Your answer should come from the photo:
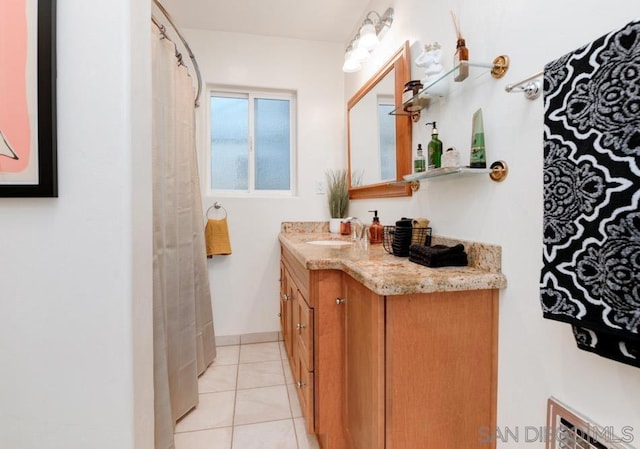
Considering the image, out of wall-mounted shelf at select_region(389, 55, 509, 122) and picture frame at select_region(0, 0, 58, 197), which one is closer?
picture frame at select_region(0, 0, 58, 197)

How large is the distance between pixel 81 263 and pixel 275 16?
7.17 feet

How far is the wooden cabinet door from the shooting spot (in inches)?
35.4

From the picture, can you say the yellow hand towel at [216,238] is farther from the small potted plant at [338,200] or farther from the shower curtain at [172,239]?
the small potted plant at [338,200]

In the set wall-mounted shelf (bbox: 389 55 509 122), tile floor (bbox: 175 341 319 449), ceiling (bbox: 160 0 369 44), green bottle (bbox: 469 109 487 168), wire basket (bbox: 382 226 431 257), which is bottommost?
tile floor (bbox: 175 341 319 449)

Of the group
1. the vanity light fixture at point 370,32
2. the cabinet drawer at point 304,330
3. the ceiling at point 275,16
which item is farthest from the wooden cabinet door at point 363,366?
the ceiling at point 275,16

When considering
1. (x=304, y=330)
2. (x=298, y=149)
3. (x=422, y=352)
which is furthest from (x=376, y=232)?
(x=298, y=149)

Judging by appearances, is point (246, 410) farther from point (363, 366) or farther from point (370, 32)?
point (370, 32)

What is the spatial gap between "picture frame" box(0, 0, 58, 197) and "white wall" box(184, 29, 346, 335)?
1.67 meters

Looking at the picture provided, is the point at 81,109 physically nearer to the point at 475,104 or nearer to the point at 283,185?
the point at 475,104

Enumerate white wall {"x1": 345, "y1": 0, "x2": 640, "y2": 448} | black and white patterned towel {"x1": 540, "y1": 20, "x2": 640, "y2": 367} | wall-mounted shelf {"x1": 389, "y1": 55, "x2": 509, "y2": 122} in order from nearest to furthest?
black and white patterned towel {"x1": 540, "y1": 20, "x2": 640, "y2": 367} → white wall {"x1": 345, "y1": 0, "x2": 640, "y2": 448} → wall-mounted shelf {"x1": 389, "y1": 55, "x2": 509, "y2": 122}

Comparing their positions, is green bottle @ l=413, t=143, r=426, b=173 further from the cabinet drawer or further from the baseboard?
the baseboard

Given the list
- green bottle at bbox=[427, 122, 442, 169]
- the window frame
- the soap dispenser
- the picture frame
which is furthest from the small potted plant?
the picture frame

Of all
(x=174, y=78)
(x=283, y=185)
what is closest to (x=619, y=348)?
(x=174, y=78)

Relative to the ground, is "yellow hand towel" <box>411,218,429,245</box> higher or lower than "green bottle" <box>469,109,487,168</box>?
lower
